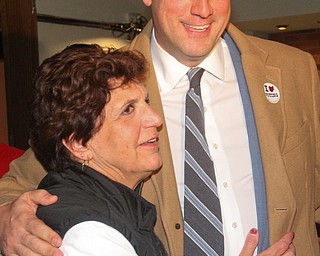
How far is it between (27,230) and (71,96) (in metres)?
0.33

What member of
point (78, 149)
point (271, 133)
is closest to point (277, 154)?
point (271, 133)

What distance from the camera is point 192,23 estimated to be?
Result: 1.88m

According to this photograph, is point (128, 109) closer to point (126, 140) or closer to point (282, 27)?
point (126, 140)

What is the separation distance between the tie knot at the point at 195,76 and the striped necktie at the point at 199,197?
0.07 metres

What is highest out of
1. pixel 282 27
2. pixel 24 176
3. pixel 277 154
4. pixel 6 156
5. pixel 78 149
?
pixel 78 149

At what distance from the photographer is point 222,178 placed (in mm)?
1885

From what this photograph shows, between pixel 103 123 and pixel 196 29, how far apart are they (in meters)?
0.49

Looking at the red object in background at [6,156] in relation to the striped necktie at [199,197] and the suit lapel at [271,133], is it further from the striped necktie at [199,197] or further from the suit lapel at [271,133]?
the suit lapel at [271,133]

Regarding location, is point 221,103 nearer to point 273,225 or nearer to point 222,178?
point 222,178

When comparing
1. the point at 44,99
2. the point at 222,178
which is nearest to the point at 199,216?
the point at 222,178

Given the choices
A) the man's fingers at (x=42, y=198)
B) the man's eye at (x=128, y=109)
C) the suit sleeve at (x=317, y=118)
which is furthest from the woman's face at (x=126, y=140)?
the suit sleeve at (x=317, y=118)

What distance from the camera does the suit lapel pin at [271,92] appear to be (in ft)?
6.48

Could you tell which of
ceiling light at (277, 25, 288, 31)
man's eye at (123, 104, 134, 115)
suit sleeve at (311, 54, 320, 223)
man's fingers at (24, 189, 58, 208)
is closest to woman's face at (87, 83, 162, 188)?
man's eye at (123, 104, 134, 115)

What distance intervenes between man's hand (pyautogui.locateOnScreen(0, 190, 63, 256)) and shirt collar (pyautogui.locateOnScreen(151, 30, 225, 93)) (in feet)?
2.02
